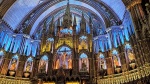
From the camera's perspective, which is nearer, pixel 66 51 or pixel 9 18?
pixel 66 51

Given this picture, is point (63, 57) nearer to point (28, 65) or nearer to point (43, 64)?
point (43, 64)

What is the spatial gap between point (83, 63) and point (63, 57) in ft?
9.71

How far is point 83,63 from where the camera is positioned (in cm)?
2123

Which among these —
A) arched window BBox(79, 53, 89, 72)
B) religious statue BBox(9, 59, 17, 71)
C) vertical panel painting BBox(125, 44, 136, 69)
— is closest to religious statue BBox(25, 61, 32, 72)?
religious statue BBox(9, 59, 17, 71)

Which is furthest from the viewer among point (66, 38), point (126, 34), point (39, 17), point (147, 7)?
point (39, 17)

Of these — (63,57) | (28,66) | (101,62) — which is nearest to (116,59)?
(101,62)

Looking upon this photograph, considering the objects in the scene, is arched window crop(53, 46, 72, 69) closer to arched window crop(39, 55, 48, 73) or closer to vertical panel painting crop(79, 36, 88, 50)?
arched window crop(39, 55, 48, 73)

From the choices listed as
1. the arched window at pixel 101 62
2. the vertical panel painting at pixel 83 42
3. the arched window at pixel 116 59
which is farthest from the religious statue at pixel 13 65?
the arched window at pixel 116 59

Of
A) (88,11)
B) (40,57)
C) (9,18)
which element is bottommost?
(40,57)

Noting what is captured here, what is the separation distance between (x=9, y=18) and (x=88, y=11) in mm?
12024

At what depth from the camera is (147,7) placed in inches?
716

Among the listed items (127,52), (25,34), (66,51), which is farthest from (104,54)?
(25,34)

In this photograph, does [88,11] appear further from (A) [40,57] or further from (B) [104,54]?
(A) [40,57]

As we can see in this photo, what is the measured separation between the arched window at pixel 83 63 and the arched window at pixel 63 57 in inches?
56.1
